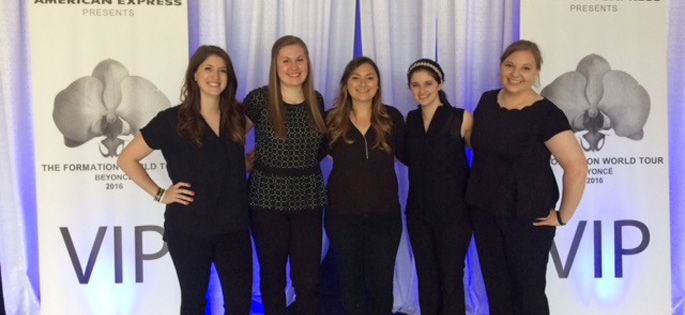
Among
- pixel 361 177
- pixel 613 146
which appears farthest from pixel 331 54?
pixel 613 146

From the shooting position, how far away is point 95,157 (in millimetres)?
2951

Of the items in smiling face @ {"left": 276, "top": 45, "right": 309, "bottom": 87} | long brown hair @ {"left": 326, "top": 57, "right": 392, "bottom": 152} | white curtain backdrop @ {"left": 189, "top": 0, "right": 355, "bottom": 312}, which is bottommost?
long brown hair @ {"left": 326, "top": 57, "right": 392, "bottom": 152}

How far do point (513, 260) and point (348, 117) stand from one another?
3.23 feet

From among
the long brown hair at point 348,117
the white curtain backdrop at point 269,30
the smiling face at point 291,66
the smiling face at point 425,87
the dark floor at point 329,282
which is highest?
the white curtain backdrop at point 269,30

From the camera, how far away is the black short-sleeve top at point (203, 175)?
227 cm

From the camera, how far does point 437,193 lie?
254cm

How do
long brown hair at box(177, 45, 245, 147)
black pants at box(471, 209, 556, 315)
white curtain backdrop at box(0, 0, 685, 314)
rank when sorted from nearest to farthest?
long brown hair at box(177, 45, 245, 147) < black pants at box(471, 209, 556, 315) < white curtain backdrop at box(0, 0, 685, 314)

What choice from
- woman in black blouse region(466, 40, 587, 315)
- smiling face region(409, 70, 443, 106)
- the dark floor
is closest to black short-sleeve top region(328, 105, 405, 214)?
smiling face region(409, 70, 443, 106)

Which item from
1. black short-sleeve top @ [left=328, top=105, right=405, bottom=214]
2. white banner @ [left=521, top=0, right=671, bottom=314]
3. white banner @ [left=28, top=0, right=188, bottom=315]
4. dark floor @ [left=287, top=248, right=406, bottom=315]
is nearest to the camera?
black short-sleeve top @ [left=328, top=105, right=405, bottom=214]

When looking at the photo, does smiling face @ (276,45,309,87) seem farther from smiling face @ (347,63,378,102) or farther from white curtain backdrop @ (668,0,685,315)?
white curtain backdrop @ (668,0,685,315)

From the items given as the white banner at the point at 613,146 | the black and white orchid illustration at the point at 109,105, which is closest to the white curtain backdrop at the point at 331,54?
the white banner at the point at 613,146

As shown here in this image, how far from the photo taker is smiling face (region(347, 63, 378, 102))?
100 inches

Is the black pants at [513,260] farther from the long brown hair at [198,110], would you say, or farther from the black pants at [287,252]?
the long brown hair at [198,110]

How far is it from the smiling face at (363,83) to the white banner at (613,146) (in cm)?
101
